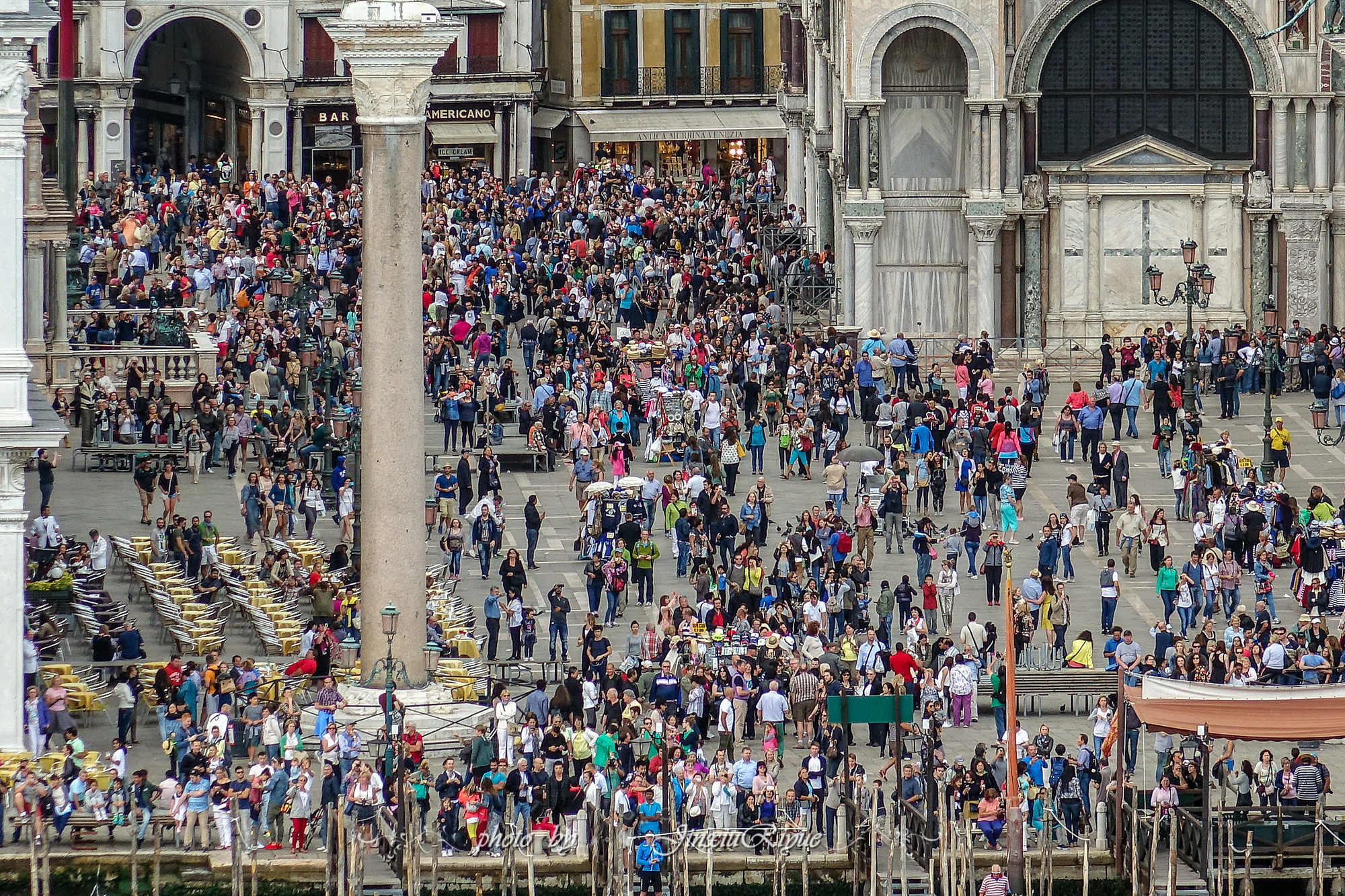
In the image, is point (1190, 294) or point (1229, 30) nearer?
point (1190, 294)

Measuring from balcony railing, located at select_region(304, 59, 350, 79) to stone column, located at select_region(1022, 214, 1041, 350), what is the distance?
35.5 meters

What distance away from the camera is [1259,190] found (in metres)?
75.0

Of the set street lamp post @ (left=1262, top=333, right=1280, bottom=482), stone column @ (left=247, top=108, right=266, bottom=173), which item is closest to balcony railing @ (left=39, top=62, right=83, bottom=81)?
stone column @ (left=247, top=108, right=266, bottom=173)

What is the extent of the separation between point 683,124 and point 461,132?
8.62 m

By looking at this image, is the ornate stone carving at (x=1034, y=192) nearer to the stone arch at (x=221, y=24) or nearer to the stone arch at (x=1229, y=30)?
the stone arch at (x=1229, y=30)

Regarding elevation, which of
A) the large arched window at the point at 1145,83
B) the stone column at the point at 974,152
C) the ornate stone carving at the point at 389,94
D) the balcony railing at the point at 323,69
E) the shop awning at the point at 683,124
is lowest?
the ornate stone carving at the point at 389,94

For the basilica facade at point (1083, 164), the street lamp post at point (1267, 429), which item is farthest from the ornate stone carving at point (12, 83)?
the basilica facade at point (1083, 164)

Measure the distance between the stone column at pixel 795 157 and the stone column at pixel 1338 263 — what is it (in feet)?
74.2

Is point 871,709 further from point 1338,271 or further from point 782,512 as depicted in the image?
point 1338,271

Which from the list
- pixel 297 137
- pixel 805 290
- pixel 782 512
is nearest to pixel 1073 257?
pixel 805 290

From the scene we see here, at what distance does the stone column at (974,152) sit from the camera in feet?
244

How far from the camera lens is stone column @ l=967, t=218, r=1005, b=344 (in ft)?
246

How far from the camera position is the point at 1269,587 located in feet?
173

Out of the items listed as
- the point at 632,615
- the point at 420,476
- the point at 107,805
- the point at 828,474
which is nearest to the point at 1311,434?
the point at 828,474
